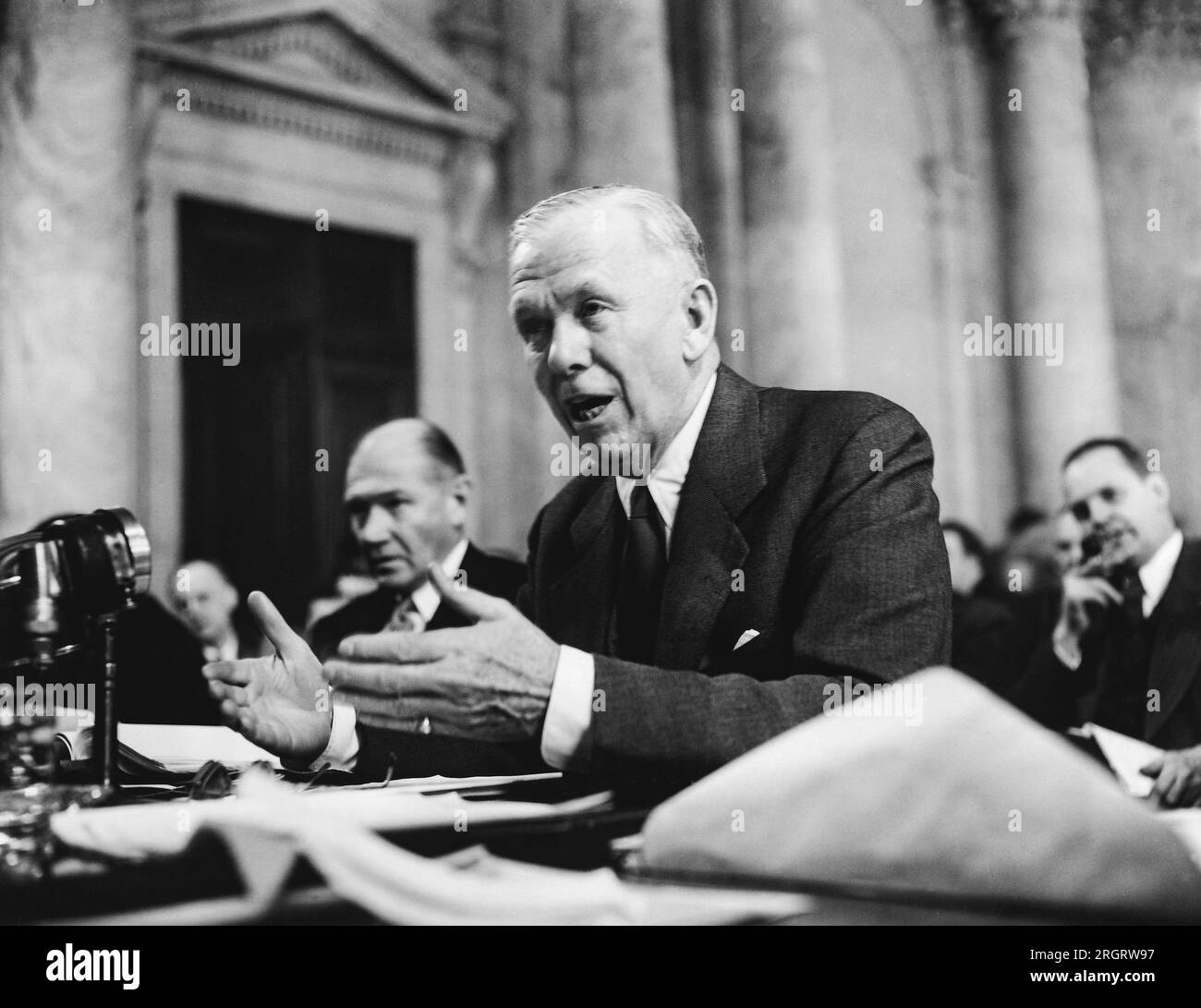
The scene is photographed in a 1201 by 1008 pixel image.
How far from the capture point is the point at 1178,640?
3.70 meters

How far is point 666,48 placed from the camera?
754cm

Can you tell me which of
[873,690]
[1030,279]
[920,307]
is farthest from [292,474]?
[873,690]

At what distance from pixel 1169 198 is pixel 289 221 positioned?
19.6ft

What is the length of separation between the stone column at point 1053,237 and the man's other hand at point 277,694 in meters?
8.18

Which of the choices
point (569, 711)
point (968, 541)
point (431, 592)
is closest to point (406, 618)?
point (431, 592)

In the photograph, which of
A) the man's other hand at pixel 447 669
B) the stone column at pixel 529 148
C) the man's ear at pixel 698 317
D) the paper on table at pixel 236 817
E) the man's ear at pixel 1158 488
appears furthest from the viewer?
the stone column at pixel 529 148

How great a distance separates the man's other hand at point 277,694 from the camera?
133 cm

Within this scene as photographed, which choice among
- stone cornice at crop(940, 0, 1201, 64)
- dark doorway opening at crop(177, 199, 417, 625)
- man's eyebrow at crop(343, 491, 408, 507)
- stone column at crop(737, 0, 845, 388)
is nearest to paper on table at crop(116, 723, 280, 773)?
man's eyebrow at crop(343, 491, 408, 507)

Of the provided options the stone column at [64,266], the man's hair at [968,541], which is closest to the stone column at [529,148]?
the man's hair at [968,541]

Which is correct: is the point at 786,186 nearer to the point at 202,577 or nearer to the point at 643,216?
the point at 202,577

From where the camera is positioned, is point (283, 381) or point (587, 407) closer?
point (587, 407)

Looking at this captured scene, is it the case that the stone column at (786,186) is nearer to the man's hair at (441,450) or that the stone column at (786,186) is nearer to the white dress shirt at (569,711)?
the man's hair at (441,450)

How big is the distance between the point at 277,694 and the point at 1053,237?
866 cm
